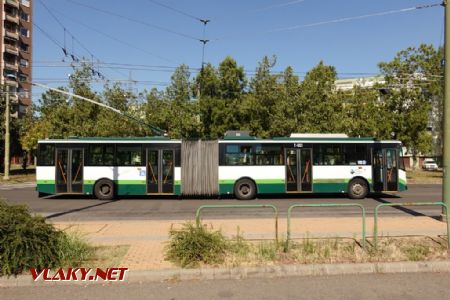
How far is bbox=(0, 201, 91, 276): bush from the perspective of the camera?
20.7 feet

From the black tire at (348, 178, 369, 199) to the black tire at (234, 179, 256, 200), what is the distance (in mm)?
4339

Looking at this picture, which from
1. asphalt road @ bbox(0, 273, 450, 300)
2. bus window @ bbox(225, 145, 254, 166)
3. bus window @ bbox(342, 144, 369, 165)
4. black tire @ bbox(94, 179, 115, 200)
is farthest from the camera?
bus window @ bbox(342, 144, 369, 165)

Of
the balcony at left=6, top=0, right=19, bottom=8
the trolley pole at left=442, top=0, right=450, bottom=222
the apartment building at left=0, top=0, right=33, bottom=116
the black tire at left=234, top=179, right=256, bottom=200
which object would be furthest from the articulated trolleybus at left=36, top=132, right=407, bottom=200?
the balcony at left=6, top=0, right=19, bottom=8

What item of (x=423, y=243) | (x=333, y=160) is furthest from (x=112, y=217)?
(x=333, y=160)

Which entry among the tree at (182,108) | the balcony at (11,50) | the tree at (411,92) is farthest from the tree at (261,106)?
the balcony at (11,50)

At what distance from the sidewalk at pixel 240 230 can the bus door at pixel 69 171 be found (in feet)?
24.1

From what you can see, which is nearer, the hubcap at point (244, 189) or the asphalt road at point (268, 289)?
the asphalt road at point (268, 289)

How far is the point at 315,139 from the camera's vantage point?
61.0ft

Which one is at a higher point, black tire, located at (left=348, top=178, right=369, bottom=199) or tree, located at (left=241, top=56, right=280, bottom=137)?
tree, located at (left=241, top=56, right=280, bottom=137)

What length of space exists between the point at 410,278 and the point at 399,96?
30759mm

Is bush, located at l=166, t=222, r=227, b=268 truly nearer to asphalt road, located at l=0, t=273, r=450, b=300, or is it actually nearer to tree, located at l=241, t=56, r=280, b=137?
asphalt road, located at l=0, t=273, r=450, b=300

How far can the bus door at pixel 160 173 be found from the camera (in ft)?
59.9

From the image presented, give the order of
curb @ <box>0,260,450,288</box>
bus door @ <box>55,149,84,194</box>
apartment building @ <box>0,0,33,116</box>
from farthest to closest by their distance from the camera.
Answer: apartment building @ <box>0,0,33,116</box>
bus door @ <box>55,149,84,194</box>
curb @ <box>0,260,450,288</box>

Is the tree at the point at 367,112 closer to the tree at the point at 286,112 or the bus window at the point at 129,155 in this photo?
the tree at the point at 286,112
